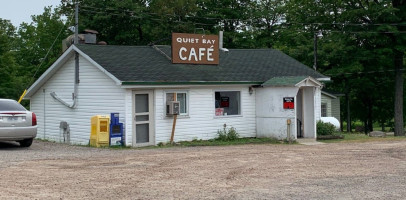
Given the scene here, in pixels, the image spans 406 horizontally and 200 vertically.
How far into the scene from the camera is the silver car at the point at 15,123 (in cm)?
1698

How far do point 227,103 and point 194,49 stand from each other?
2.56m

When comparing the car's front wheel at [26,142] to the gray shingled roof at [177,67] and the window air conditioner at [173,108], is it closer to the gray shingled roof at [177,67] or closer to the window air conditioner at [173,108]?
the gray shingled roof at [177,67]

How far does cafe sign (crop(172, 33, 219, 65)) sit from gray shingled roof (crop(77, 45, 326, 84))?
0.84ft

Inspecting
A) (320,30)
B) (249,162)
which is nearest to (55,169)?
(249,162)

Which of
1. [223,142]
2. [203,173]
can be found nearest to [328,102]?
[223,142]

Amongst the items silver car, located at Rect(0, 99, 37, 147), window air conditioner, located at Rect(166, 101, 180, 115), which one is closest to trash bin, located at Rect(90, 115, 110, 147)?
window air conditioner, located at Rect(166, 101, 180, 115)

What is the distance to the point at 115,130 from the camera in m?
19.2

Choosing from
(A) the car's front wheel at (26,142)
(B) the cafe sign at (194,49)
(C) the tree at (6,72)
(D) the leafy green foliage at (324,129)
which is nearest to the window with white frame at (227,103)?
(B) the cafe sign at (194,49)

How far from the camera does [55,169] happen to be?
13188 millimetres

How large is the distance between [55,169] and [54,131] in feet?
33.6

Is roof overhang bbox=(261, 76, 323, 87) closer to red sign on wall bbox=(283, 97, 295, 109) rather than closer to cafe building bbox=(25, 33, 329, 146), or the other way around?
cafe building bbox=(25, 33, 329, 146)

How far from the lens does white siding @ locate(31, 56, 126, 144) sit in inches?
786

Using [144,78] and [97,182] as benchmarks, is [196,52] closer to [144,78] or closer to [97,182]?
[144,78]

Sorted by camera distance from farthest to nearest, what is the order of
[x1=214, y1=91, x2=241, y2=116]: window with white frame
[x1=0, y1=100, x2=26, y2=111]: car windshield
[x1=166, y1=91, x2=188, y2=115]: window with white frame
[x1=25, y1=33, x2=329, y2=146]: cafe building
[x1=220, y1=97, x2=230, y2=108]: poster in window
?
1. [x1=220, y1=97, x2=230, y2=108]: poster in window
2. [x1=214, y1=91, x2=241, y2=116]: window with white frame
3. [x1=166, y1=91, x2=188, y2=115]: window with white frame
4. [x1=25, y1=33, x2=329, y2=146]: cafe building
5. [x1=0, y1=100, x2=26, y2=111]: car windshield
